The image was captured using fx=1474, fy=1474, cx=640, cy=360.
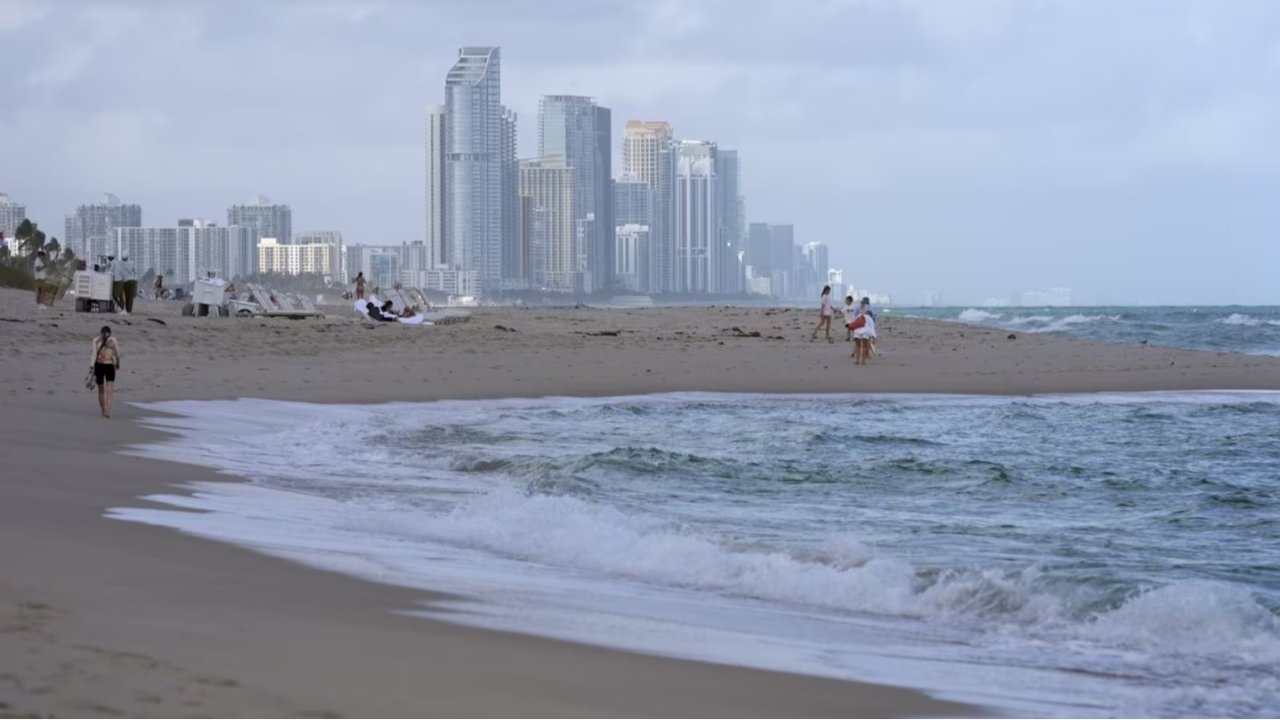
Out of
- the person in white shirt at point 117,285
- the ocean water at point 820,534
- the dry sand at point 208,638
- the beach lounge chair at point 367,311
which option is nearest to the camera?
the dry sand at point 208,638

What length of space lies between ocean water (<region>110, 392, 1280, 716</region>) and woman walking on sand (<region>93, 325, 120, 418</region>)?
84 centimetres

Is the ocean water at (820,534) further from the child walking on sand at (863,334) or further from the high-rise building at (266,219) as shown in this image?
the high-rise building at (266,219)

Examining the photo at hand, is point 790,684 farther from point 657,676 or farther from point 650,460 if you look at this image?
point 650,460

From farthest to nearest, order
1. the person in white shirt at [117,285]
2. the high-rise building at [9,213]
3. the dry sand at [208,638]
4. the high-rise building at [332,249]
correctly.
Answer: the high-rise building at [332,249]
the high-rise building at [9,213]
the person in white shirt at [117,285]
the dry sand at [208,638]

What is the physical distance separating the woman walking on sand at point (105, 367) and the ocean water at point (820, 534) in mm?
843

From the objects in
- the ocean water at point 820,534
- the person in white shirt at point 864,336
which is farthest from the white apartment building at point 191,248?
the ocean water at point 820,534

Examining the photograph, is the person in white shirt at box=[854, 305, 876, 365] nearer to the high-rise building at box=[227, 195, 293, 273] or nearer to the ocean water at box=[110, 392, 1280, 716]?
the ocean water at box=[110, 392, 1280, 716]

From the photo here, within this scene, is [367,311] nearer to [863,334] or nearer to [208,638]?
[863,334]

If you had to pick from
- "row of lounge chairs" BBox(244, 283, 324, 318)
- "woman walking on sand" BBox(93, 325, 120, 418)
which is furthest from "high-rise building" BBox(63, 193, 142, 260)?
"woman walking on sand" BBox(93, 325, 120, 418)

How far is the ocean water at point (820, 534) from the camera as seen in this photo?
6.23 m

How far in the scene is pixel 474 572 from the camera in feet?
25.1

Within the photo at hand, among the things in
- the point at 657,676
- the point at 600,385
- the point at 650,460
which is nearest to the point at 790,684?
→ the point at 657,676

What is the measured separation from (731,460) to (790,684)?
28.6 ft

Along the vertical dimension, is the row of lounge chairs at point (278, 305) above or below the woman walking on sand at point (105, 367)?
above
